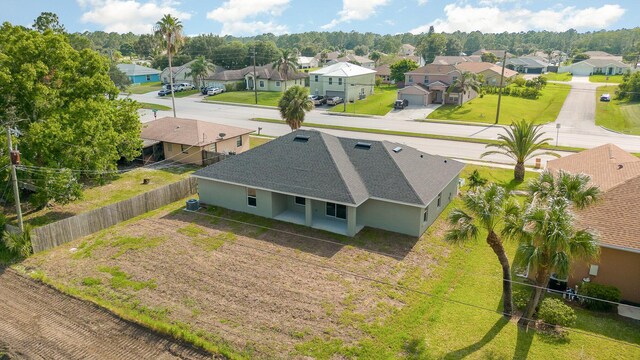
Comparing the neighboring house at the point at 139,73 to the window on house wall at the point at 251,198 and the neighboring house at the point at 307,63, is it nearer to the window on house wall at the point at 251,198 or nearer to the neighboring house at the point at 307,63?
the neighboring house at the point at 307,63

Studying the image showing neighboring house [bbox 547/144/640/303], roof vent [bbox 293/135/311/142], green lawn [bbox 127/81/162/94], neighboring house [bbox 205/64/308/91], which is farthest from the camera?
green lawn [bbox 127/81/162/94]

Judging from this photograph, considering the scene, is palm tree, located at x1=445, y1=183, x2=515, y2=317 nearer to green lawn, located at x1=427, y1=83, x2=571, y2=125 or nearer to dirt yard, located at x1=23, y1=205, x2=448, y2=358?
dirt yard, located at x1=23, y1=205, x2=448, y2=358

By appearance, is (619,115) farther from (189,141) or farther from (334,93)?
(189,141)

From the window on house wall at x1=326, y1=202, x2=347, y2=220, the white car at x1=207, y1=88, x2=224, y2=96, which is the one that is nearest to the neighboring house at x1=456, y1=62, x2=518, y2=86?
the white car at x1=207, y1=88, x2=224, y2=96

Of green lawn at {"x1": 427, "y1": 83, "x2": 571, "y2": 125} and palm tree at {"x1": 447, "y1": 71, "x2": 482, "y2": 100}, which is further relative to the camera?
palm tree at {"x1": 447, "y1": 71, "x2": 482, "y2": 100}

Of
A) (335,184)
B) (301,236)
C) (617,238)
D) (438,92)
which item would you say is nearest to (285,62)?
(438,92)

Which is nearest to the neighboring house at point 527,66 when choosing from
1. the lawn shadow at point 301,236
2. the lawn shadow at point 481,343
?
the lawn shadow at point 301,236
